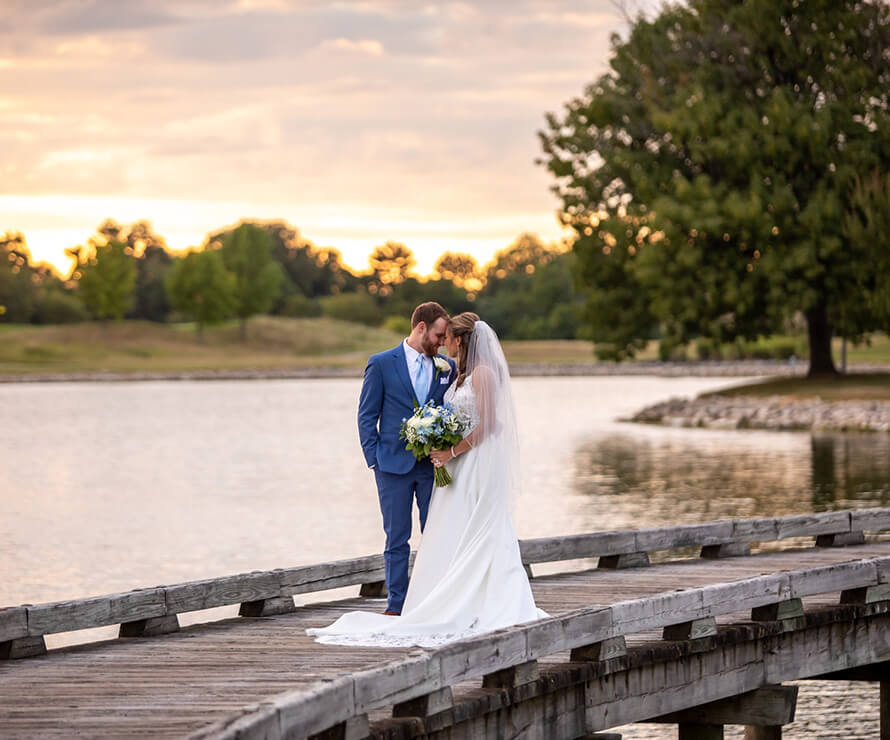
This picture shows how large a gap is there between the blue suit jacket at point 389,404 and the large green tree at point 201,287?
133 metres

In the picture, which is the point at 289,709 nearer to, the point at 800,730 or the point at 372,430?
the point at 372,430

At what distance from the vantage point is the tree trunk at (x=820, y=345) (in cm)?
5544

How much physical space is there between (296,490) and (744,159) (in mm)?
24364

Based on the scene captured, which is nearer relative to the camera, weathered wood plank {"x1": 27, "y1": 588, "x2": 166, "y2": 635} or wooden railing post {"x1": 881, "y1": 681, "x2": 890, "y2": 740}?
weathered wood plank {"x1": 27, "y1": 588, "x2": 166, "y2": 635}

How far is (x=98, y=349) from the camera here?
13300 cm

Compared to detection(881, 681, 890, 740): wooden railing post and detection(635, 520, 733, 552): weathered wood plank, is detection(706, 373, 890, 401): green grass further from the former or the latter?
detection(881, 681, 890, 740): wooden railing post

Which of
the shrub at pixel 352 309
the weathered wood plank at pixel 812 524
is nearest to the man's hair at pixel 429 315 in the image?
the weathered wood plank at pixel 812 524

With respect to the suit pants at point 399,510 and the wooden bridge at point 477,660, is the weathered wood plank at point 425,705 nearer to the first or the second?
the wooden bridge at point 477,660

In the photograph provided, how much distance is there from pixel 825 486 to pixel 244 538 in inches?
498

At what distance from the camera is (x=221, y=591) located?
1023 cm

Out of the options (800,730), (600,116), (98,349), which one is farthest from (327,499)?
(98,349)

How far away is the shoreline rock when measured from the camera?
4731cm

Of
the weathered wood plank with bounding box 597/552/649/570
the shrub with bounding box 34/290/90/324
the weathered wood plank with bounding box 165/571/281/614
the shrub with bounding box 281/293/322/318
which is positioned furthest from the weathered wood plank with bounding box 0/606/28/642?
the shrub with bounding box 281/293/322/318

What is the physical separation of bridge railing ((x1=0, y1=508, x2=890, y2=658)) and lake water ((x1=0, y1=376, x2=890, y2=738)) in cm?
176
